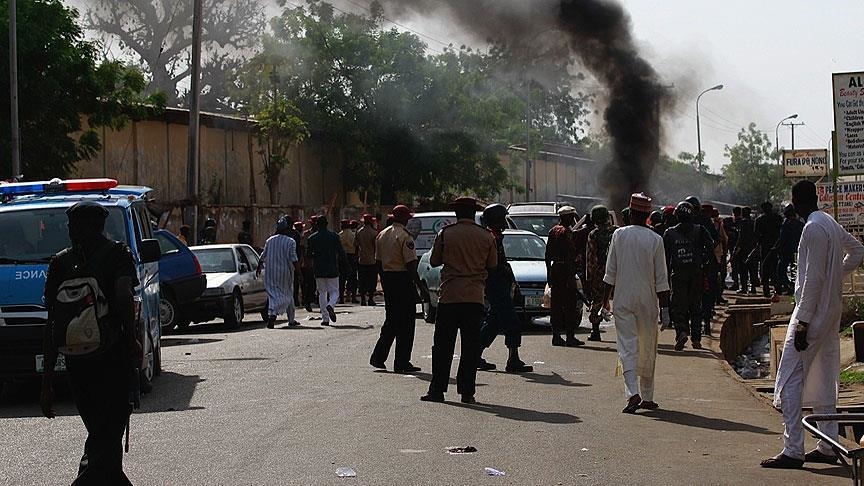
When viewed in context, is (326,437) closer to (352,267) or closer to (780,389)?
(780,389)

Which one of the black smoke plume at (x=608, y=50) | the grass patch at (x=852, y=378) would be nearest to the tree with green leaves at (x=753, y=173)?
the black smoke plume at (x=608, y=50)

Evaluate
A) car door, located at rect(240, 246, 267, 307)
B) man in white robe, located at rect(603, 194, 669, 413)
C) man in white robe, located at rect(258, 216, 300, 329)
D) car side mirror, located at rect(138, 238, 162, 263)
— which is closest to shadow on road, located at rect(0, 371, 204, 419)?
car side mirror, located at rect(138, 238, 162, 263)

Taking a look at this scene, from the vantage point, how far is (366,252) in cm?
2478

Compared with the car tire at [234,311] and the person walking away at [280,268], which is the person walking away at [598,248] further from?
the car tire at [234,311]

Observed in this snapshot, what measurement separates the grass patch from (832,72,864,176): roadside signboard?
2981 millimetres

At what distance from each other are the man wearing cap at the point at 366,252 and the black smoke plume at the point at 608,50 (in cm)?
694

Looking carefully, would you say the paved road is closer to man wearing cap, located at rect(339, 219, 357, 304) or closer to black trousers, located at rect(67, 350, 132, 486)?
black trousers, located at rect(67, 350, 132, 486)

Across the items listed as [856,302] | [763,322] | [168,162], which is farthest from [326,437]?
[168,162]

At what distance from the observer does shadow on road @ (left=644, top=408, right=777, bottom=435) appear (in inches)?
403

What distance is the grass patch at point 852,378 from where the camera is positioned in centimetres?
1339

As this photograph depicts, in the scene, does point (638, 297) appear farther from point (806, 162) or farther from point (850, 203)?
point (806, 162)

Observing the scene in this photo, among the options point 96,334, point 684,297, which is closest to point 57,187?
point 96,334

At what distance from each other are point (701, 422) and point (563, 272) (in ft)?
20.9

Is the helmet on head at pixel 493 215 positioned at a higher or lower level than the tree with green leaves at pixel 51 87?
lower
